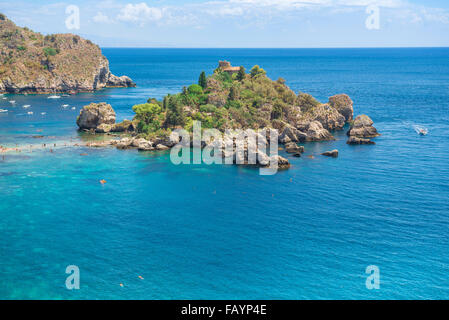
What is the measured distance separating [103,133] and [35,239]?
237ft

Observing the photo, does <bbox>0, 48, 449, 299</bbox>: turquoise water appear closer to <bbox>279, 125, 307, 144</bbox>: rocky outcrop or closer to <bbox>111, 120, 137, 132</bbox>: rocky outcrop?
<bbox>279, 125, 307, 144</bbox>: rocky outcrop

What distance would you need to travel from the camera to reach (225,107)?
13350 cm

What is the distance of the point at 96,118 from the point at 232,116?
45.0m

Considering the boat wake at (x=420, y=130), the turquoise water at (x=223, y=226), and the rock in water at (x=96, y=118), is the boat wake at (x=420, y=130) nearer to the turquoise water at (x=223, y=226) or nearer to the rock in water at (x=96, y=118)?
the turquoise water at (x=223, y=226)

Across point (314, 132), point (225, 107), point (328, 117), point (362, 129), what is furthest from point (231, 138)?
point (362, 129)

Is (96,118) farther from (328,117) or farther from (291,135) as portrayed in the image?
(328,117)

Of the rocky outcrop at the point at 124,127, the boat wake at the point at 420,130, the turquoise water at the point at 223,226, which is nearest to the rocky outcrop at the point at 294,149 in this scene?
the turquoise water at the point at 223,226

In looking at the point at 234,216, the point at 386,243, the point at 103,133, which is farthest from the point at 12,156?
the point at 386,243

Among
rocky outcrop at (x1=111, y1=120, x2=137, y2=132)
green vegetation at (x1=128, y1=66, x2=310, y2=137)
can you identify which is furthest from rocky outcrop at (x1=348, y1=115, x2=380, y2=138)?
rocky outcrop at (x1=111, y1=120, x2=137, y2=132)

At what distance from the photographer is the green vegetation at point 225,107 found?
123 meters

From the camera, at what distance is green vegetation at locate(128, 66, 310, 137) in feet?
405

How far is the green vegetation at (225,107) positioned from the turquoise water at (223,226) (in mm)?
16318

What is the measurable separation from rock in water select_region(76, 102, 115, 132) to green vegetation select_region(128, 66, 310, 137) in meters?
12.5
